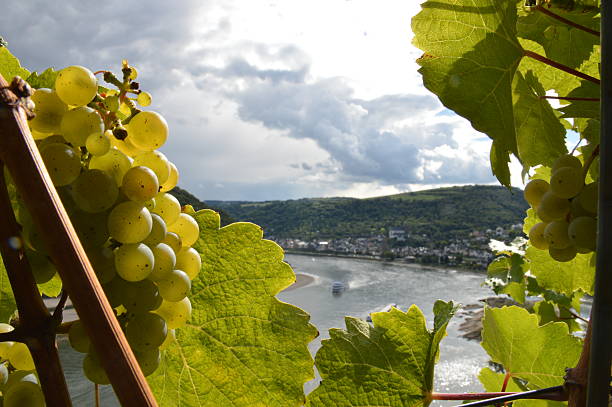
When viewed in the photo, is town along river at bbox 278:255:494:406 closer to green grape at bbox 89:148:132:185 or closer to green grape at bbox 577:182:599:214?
green grape at bbox 577:182:599:214

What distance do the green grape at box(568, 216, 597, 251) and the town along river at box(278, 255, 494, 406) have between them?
55.4 feet

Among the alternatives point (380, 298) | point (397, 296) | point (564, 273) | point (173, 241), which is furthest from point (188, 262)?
point (397, 296)

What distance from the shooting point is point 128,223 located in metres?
0.54

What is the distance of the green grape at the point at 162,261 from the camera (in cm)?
58

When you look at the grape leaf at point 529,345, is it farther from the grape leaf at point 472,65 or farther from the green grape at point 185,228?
the green grape at point 185,228

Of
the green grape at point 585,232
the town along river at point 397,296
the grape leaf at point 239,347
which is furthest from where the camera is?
the town along river at point 397,296

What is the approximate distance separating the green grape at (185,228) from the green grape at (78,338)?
191 millimetres

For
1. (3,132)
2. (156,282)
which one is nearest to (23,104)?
(3,132)

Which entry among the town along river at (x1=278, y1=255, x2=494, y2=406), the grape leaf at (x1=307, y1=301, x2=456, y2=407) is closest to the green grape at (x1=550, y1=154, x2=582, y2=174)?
the grape leaf at (x1=307, y1=301, x2=456, y2=407)

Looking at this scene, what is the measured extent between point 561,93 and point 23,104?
4.46 ft

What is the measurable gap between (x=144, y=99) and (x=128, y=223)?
0.16m

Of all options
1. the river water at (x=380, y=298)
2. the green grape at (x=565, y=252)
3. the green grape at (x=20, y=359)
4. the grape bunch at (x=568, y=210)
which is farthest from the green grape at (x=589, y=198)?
the river water at (x=380, y=298)

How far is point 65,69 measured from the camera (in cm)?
53

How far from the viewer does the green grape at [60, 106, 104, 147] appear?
53cm
